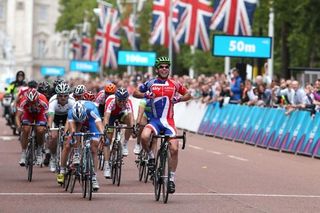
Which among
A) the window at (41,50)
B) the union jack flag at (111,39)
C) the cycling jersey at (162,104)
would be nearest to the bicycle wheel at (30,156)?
the cycling jersey at (162,104)

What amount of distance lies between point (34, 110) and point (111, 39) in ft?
160

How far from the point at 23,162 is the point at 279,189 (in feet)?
15.9

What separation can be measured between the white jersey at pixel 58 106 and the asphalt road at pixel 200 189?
1152mm

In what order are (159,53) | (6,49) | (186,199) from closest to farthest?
(186,199) → (159,53) → (6,49)

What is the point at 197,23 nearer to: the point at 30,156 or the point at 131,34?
the point at 131,34

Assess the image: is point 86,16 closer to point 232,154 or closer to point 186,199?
point 232,154

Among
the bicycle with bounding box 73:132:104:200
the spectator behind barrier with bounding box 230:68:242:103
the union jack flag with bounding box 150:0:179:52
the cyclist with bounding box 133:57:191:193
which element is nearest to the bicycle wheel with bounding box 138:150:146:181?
the cyclist with bounding box 133:57:191:193

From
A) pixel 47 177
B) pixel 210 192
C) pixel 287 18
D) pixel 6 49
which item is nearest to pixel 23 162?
pixel 47 177

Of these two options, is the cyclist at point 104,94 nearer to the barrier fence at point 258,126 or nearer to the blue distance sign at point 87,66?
the barrier fence at point 258,126

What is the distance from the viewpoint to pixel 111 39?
71000 mm

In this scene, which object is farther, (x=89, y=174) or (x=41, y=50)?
(x=41, y=50)

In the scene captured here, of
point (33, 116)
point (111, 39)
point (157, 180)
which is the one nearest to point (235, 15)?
point (33, 116)

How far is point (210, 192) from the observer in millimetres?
19375

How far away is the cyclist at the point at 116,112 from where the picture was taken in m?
21.0
